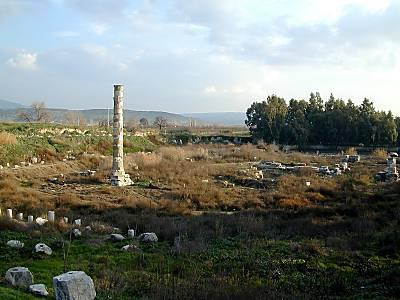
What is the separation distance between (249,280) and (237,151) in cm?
3878

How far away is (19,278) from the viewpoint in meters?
9.57

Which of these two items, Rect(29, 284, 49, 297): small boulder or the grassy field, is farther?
the grassy field

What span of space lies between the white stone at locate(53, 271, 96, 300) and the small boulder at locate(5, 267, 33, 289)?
2238mm

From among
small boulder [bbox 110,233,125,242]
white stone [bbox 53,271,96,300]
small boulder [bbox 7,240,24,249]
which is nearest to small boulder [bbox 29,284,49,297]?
white stone [bbox 53,271,96,300]

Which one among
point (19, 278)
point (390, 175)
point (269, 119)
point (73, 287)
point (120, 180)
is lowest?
point (120, 180)

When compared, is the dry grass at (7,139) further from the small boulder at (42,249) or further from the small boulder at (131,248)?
the small boulder at (42,249)

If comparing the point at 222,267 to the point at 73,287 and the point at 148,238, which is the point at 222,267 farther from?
the point at 73,287

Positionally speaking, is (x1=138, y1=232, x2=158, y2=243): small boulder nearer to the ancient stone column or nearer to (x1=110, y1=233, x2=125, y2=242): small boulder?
(x1=110, y1=233, x2=125, y2=242): small boulder

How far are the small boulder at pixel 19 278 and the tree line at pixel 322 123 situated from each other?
5409 centimetres

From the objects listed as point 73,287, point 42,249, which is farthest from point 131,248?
point 73,287

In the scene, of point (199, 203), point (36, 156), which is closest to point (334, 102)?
point (36, 156)

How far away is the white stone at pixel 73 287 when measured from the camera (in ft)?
24.5

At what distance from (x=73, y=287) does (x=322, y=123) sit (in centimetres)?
5647

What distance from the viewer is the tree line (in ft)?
194
